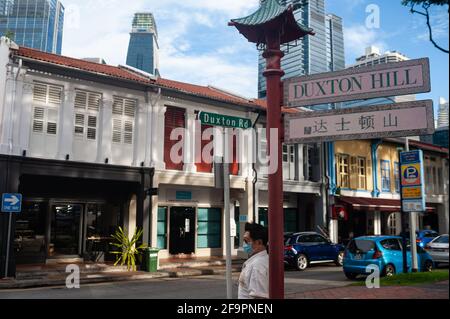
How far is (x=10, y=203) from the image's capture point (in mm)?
14305

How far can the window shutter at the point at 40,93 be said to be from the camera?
664 inches

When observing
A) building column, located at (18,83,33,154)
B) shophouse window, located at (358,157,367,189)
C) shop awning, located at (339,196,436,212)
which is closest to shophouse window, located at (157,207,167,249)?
building column, located at (18,83,33,154)

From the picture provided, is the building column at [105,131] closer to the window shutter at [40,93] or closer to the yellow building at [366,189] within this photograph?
the window shutter at [40,93]

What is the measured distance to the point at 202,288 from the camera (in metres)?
12.9

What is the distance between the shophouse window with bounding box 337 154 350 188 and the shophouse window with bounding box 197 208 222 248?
851 cm

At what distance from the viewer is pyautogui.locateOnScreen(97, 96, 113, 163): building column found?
18062 millimetres

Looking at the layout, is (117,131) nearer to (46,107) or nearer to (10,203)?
(46,107)

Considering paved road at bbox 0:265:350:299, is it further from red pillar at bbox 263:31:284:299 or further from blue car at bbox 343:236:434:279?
red pillar at bbox 263:31:284:299

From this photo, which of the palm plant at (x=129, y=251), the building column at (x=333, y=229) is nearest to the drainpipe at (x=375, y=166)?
the building column at (x=333, y=229)

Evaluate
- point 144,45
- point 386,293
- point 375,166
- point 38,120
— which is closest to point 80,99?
point 38,120

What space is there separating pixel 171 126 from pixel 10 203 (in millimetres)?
7989
